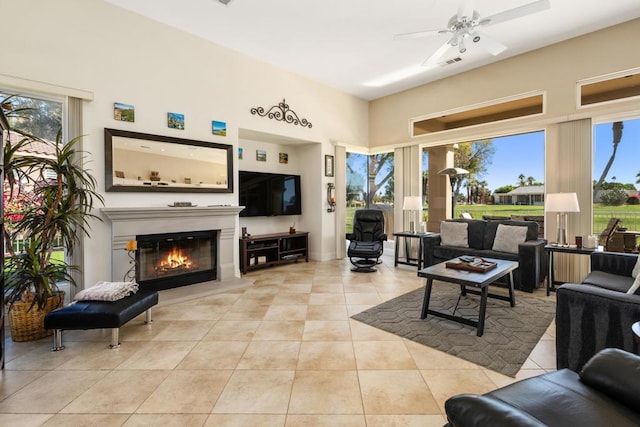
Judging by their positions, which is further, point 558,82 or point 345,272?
point 345,272

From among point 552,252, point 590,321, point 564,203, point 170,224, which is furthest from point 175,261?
point 564,203

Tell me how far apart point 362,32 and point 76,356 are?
4799 mm

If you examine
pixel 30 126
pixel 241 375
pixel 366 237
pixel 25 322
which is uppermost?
pixel 30 126

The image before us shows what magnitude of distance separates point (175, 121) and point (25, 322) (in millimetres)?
2746

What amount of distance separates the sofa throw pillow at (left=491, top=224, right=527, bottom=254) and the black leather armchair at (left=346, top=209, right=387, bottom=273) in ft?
5.84

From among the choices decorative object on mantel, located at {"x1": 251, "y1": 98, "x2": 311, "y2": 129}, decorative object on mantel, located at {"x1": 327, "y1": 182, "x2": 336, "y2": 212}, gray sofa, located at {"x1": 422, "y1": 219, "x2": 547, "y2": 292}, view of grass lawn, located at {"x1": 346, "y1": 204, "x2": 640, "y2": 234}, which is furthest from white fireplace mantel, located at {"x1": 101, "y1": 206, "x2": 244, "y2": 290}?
gray sofa, located at {"x1": 422, "y1": 219, "x2": 547, "y2": 292}

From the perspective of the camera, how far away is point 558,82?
4.49 m

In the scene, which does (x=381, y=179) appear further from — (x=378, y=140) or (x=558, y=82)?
(x=558, y=82)

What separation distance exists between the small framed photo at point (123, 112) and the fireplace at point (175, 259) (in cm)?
147

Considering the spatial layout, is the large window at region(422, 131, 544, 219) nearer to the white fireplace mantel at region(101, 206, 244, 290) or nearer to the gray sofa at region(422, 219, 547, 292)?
the gray sofa at region(422, 219, 547, 292)

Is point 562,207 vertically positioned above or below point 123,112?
below

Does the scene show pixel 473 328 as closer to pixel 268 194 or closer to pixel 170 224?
pixel 170 224

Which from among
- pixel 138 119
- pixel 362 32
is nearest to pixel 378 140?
pixel 362 32

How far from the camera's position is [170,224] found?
4055mm
